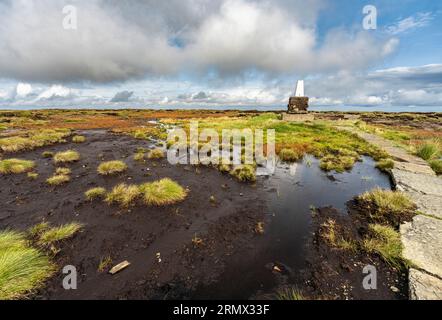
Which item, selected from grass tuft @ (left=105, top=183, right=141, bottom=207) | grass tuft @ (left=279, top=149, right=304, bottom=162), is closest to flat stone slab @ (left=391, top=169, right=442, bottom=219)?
grass tuft @ (left=279, top=149, right=304, bottom=162)

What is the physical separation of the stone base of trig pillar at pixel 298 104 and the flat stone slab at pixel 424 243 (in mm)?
31124

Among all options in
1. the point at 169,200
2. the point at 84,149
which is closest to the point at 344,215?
the point at 169,200

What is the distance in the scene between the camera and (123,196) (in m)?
8.70

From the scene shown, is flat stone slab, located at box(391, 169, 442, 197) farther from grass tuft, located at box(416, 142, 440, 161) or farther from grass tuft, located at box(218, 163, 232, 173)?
grass tuft, located at box(218, 163, 232, 173)

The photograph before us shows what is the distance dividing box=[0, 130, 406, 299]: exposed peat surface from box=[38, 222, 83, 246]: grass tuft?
24 cm

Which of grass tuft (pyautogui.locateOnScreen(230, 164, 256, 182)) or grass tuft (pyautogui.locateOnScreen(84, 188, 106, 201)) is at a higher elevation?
grass tuft (pyautogui.locateOnScreen(230, 164, 256, 182))

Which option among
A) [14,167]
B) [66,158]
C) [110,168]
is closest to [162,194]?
[110,168]

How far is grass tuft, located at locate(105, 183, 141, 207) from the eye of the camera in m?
8.46

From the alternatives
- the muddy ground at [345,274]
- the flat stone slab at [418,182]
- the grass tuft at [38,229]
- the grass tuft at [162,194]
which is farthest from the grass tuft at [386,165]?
the grass tuft at [38,229]

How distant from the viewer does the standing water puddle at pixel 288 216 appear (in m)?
4.68

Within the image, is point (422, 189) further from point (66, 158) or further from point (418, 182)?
point (66, 158)
